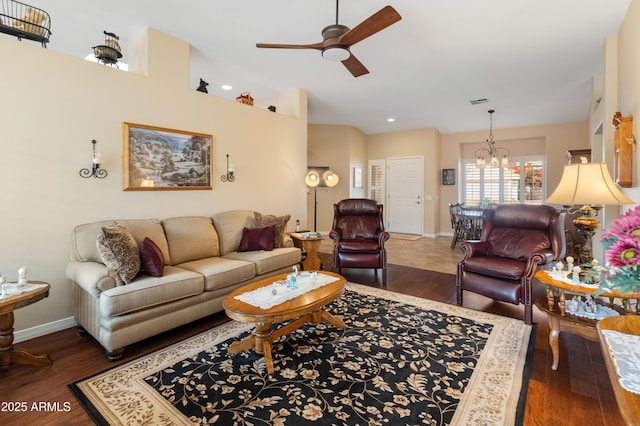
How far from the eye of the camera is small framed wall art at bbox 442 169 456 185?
8242mm

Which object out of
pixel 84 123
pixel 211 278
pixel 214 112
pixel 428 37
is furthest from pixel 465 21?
pixel 84 123

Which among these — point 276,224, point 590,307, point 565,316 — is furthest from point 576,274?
point 276,224

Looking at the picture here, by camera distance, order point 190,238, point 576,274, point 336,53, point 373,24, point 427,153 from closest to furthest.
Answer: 1. point 576,274
2. point 373,24
3. point 336,53
4. point 190,238
5. point 427,153

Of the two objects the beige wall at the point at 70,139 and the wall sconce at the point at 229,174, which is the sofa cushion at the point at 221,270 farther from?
the wall sconce at the point at 229,174

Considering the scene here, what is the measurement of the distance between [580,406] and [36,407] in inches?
125

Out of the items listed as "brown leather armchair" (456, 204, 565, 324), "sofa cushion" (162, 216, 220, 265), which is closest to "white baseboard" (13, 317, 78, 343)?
"sofa cushion" (162, 216, 220, 265)

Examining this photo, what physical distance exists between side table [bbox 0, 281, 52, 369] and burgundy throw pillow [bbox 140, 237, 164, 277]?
2.18ft

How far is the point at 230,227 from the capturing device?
390 cm

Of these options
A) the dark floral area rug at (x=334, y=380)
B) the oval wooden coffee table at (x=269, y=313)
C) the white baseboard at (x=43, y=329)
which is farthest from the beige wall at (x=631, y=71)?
the white baseboard at (x=43, y=329)

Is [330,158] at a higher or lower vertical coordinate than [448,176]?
higher

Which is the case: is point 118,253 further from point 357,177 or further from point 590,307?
point 357,177

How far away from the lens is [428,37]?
3.50m

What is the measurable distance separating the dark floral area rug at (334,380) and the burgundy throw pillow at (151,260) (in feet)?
2.19

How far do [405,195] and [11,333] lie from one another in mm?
7932
